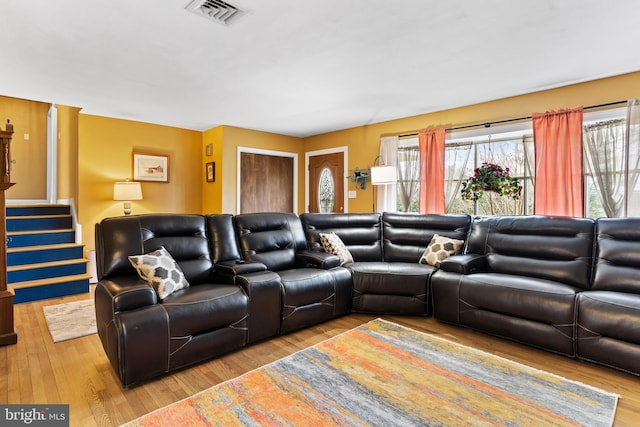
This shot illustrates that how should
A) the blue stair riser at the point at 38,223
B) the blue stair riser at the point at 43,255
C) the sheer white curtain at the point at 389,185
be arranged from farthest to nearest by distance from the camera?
the sheer white curtain at the point at 389,185
the blue stair riser at the point at 38,223
the blue stair riser at the point at 43,255

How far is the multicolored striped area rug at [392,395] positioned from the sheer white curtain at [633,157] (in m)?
2.07

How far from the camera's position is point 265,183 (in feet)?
19.8

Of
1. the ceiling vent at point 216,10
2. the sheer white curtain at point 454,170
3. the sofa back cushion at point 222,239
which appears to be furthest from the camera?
the sheer white curtain at point 454,170

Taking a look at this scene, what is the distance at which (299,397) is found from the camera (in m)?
1.95

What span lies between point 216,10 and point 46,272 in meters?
3.89

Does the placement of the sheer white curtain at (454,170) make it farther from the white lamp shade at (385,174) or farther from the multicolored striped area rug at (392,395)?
the multicolored striped area rug at (392,395)

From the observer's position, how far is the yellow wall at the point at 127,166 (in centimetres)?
486

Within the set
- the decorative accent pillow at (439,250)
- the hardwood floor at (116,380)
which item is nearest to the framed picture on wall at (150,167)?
the hardwood floor at (116,380)

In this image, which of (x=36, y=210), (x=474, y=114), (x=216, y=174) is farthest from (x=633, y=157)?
(x=36, y=210)

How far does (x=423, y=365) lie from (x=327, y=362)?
2.20 feet

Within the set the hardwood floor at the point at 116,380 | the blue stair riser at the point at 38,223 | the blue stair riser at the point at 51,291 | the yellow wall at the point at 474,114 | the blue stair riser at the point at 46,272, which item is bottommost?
the hardwood floor at the point at 116,380

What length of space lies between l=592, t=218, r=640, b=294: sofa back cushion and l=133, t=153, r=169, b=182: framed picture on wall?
5.72m

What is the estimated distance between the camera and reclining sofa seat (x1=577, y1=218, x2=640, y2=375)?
2.22m

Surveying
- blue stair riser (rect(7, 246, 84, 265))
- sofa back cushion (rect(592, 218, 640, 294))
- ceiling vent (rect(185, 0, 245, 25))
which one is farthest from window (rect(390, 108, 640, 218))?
blue stair riser (rect(7, 246, 84, 265))
